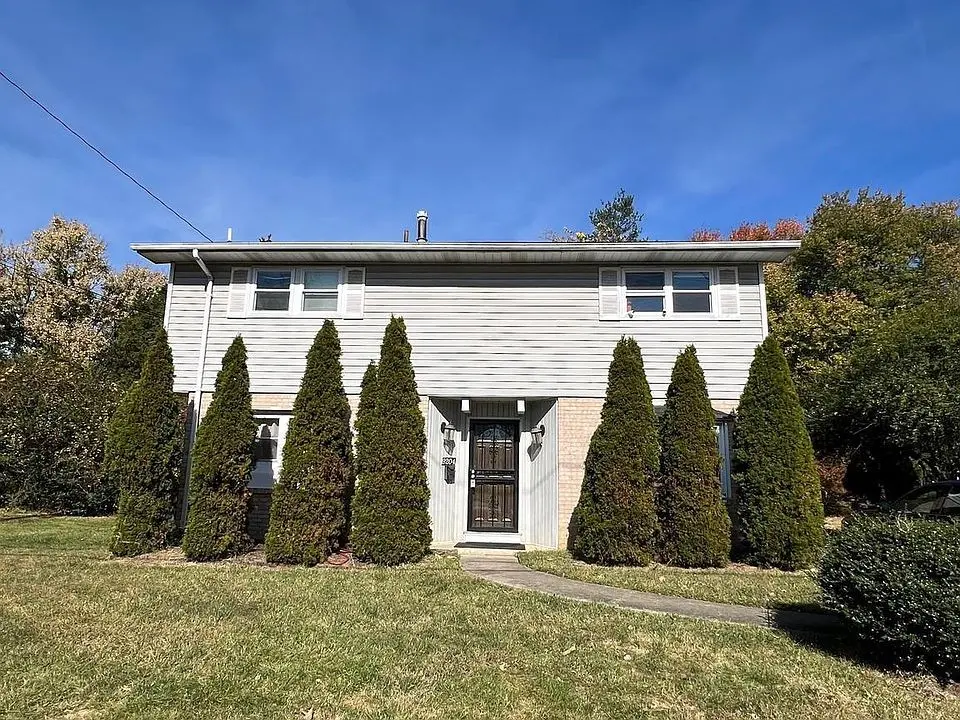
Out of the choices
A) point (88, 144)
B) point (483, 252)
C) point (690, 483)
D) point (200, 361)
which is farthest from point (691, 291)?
point (88, 144)

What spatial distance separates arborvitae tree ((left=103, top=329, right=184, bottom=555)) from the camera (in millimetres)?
8289

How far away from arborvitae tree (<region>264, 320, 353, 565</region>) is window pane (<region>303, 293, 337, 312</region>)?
1.94 metres

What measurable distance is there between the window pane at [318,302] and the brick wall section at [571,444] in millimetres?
4174

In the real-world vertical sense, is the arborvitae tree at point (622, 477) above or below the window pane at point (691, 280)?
below

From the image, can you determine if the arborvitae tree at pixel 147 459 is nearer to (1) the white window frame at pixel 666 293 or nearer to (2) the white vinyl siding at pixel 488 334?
(2) the white vinyl siding at pixel 488 334

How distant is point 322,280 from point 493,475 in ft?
14.7

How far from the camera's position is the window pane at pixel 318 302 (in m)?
10.5

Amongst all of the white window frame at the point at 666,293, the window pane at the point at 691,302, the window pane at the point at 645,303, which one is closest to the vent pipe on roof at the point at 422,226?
the white window frame at the point at 666,293

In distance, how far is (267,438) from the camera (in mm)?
10188

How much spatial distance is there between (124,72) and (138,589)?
26.3ft

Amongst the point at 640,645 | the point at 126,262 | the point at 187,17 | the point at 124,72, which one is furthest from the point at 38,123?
the point at 126,262

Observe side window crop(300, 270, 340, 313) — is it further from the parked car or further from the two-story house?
the parked car

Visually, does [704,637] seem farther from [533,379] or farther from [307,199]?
[307,199]

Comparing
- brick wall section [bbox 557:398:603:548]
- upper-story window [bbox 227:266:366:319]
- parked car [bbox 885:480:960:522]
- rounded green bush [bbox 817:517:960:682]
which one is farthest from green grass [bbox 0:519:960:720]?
parked car [bbox 885:480:960:522]
